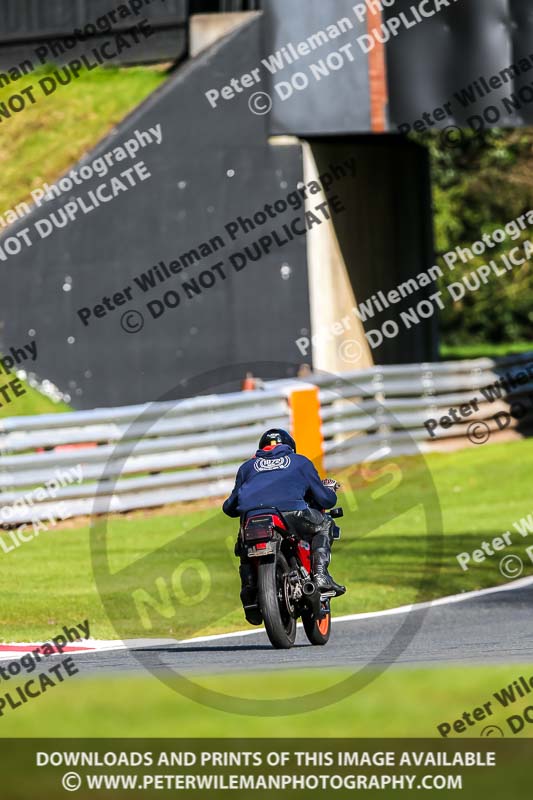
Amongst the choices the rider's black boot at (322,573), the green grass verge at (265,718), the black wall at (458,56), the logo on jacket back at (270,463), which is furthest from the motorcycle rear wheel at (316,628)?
the black wall at (458,56)

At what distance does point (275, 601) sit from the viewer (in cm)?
913

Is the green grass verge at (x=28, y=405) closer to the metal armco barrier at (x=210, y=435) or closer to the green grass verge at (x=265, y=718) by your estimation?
the metal armco barrier at (x=210, y=435)

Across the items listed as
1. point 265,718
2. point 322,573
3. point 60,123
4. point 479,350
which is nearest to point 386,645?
point 322,573

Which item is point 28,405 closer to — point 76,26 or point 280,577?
point 76,26

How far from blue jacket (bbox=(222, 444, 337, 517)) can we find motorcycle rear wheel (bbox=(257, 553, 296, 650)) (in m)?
0.36

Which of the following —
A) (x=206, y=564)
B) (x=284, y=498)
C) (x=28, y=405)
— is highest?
(x=28, y=405)

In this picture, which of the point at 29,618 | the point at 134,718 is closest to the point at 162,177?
the point at 29,618

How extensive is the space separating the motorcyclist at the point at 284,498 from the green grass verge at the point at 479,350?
30.1 meters

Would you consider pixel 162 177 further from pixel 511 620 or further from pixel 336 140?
pixel 511 620

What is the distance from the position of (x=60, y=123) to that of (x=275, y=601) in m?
18.9

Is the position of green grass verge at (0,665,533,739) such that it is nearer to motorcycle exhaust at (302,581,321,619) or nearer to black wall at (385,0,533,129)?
motorcycle exhaust at (302,581,321,619)

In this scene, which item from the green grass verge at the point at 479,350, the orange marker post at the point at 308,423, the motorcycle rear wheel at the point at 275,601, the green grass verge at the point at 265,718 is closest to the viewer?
the green grass verge at the point at 265,718

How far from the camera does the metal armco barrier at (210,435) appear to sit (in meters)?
16.8

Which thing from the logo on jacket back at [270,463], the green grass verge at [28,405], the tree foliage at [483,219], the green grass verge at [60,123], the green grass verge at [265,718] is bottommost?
the green grass verge at [265,718]
